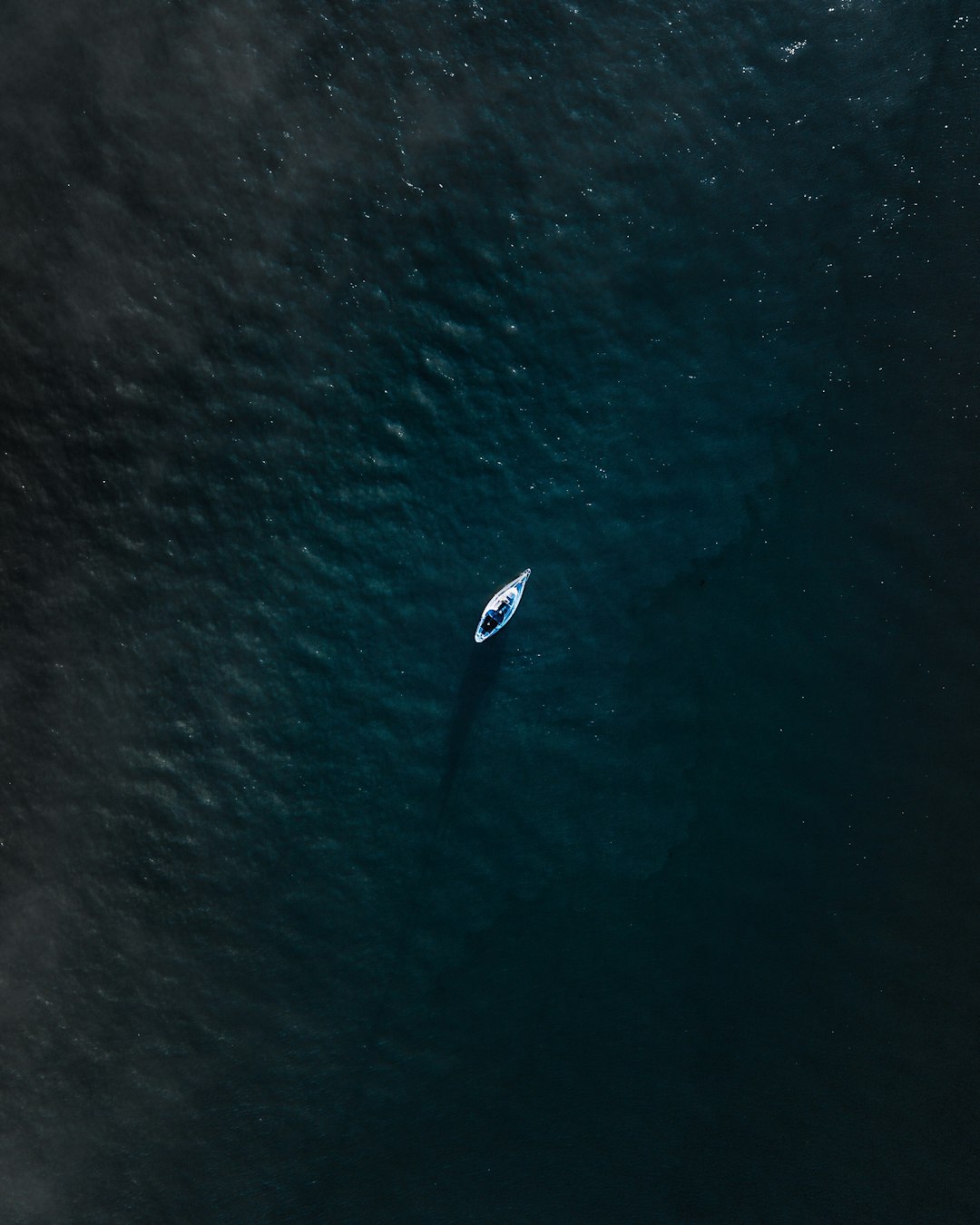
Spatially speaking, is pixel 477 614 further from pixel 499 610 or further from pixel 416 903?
pixel 416 903

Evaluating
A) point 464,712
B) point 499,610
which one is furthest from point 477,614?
point 464,712

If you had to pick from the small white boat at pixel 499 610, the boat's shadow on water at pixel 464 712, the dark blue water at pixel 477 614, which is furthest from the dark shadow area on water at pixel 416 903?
the small white boat at pixel 499 610

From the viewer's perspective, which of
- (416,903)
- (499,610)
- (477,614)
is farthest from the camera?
(416,903)

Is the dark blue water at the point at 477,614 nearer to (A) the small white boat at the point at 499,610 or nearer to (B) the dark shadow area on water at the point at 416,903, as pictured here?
(B) the dark shadow area on water at the point at 416,903

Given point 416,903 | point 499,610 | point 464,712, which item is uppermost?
point 499,610

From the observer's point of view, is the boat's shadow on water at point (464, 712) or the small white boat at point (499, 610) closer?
the small white boat at point (499, 610)

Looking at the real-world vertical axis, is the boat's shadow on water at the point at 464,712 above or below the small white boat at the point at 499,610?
below

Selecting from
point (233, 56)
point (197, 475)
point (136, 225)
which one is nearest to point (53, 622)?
point (197, 475)
